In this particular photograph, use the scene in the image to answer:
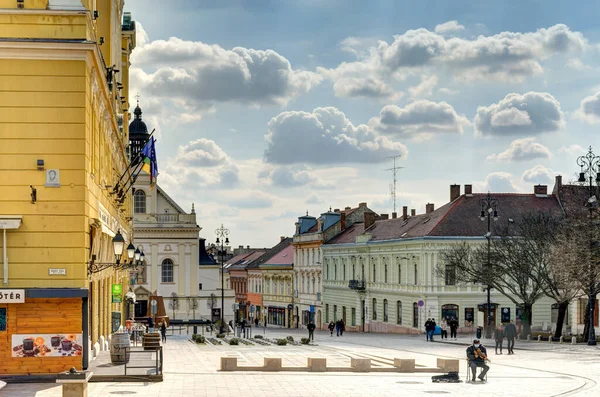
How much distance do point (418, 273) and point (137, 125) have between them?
116ft

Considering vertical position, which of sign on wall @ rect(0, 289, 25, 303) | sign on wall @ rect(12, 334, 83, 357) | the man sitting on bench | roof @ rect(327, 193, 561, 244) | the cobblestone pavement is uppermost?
roof @ rect(327, 193, 561, 244)

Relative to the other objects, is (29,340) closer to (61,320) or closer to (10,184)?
(61,320)

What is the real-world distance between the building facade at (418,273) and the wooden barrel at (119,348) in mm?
42117

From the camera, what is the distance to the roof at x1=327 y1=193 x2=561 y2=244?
73875 mm

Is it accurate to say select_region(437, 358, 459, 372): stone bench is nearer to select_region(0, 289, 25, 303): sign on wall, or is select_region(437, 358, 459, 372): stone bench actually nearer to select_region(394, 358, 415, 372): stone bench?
select_region(394, 358, 415, 372): stone bench

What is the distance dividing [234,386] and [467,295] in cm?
4656

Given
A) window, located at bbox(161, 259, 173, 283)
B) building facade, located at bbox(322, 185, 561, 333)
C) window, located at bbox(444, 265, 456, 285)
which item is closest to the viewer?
window, located at bbox(444, 265, 456, 285)

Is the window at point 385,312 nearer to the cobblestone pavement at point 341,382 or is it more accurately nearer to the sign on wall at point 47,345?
the cobblestone pavement at point 341,382

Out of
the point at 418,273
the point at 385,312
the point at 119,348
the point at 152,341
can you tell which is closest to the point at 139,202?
the point at 385,312

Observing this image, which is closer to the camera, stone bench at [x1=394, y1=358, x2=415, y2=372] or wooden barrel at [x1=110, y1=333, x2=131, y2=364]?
Answer: wooden barrel at [x1=110, y1=333, x2=131, y2=364]

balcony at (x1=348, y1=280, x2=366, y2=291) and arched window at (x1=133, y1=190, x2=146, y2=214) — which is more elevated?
arched window at (x1=133, y1=190, x2=146, y2=214)

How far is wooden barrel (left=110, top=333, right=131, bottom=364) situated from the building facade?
42117 mm

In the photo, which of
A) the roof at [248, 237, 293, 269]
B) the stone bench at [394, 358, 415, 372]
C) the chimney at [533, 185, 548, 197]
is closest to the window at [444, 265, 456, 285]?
the chimney at [533, 185, 548, 197]

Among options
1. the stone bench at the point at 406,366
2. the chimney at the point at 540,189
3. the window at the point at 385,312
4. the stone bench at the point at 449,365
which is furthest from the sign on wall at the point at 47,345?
the chimney at the point at 540,189
